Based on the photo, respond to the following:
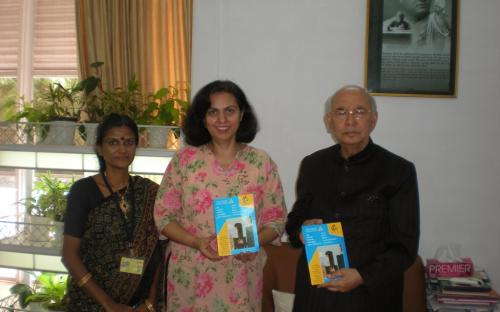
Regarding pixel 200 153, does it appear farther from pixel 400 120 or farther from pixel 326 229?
pixel 400 120

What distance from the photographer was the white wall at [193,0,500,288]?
2822mm

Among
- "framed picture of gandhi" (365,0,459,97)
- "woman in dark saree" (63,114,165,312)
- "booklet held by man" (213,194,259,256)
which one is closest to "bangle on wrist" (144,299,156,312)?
"woman in dark saree" (63,114,165,312)

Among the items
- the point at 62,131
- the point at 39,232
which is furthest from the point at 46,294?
the point at 62,131

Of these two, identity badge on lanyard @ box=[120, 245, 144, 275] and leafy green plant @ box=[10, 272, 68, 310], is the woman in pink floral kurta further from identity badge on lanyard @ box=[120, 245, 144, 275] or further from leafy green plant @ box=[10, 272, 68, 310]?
leafy green plant @ box=[10, 272, 68, 310]

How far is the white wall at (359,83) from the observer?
2822mm

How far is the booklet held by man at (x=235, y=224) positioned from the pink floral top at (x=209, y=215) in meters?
0.08

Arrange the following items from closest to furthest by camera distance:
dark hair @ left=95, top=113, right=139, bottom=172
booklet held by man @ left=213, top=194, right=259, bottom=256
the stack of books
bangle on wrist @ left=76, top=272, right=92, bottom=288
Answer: booklet held by man @ left=213, top=194, right=259, bottom=256 < bangle on wrist @ left=76, top=272, right=92, bottom=288 < dark hair @ left=95, top=113, right=139, bottom=172 < the stack of books

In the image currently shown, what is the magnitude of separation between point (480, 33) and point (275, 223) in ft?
6.74

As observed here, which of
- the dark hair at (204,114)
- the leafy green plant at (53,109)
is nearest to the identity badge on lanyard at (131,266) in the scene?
the dark hair at (204,114)

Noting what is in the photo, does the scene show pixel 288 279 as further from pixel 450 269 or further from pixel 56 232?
pixel 56 232

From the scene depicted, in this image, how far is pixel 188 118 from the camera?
76.5 inches

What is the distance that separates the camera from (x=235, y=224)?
1729 millimetres

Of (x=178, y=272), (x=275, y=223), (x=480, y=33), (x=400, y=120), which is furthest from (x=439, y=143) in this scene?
(x=178, y=272)

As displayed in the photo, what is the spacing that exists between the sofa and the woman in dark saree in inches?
32.3
